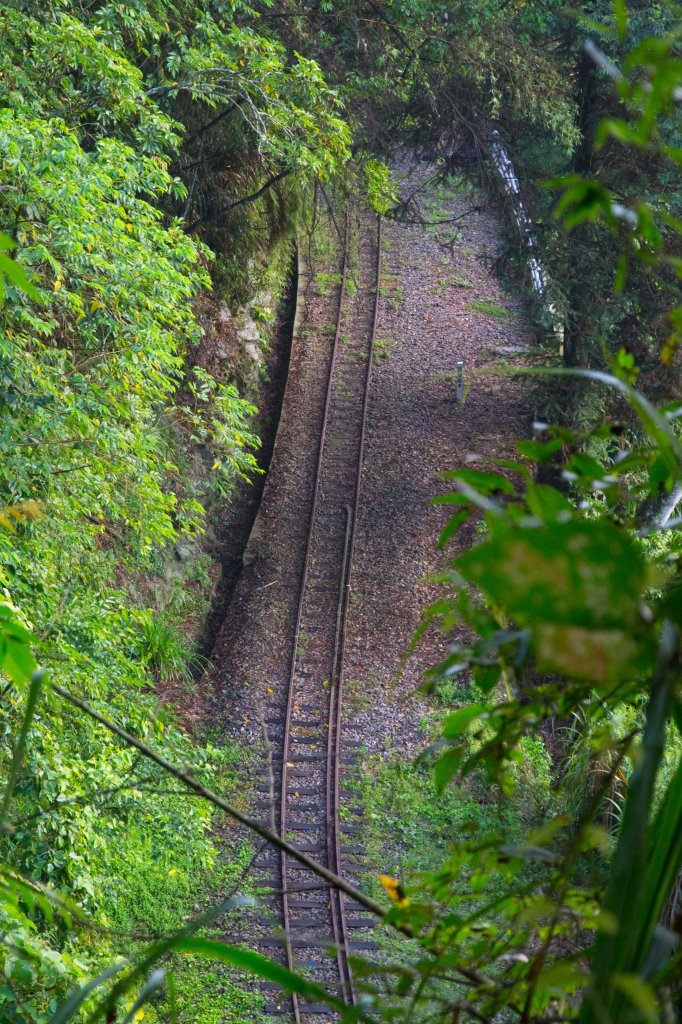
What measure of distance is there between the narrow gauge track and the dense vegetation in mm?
546

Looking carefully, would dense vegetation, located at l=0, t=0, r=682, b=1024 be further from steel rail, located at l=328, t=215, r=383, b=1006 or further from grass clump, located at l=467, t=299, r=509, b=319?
grass clump, located at l=467, t=299, r=509, b=319

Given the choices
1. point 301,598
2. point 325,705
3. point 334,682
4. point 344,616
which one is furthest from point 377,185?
point 325,705

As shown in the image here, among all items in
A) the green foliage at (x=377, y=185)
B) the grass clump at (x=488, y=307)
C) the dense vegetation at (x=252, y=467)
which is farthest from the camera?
the grass clump at (x=488, y=307)

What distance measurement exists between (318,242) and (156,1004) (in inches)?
689

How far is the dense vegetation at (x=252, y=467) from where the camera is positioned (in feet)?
2.44

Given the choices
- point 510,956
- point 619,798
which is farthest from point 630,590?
point 619,798

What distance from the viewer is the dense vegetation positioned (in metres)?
0.74

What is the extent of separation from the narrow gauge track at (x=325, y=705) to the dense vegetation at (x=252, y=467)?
55 centimetres

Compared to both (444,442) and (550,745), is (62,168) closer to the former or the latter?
(550,745)

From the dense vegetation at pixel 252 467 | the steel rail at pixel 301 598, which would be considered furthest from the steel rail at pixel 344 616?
the dense vegetation at pixel 252 467

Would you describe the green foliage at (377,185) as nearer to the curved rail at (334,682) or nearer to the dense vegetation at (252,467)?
the dense vegetation at (252,467)

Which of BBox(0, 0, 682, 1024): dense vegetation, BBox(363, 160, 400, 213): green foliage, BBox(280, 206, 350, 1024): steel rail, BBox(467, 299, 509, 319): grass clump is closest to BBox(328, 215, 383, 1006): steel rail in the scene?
BBox(280, 206, 350, 1024): steel rail

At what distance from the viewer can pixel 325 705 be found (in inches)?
419

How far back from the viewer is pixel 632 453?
93cm
